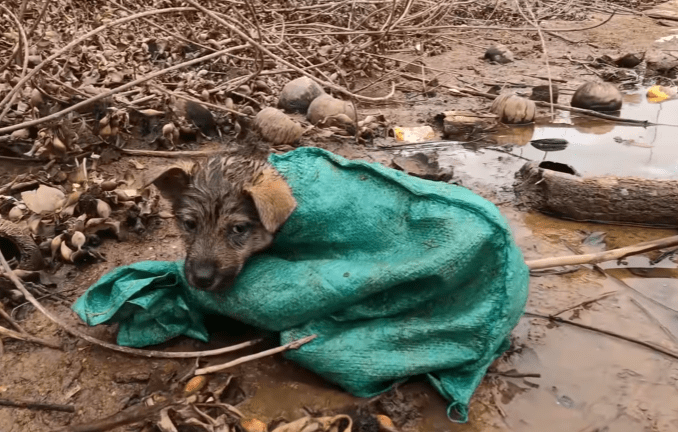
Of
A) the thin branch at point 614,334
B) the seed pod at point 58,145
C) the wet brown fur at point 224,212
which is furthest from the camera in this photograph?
the seed pod at point 58,145

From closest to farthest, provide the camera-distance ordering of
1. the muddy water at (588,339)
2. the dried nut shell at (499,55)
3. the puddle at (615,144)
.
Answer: the muddy water at (588,339)
the puddle at (615,144)
the dried nut shell at (499,55)

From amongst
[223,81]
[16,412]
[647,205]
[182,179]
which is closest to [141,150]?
[223,81]

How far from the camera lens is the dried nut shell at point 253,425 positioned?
2.76m

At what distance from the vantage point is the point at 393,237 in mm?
3018

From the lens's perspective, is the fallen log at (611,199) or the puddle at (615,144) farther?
the puddle at (615,144)

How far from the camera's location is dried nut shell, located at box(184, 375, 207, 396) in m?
2.98

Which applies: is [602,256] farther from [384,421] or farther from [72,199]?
[72,199]

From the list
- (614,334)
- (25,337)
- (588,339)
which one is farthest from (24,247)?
(614,334)

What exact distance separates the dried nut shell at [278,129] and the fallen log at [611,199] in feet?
7.91

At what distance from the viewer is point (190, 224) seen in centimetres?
302

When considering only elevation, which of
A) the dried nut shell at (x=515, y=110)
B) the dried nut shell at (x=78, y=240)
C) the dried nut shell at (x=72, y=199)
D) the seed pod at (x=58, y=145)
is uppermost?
the seed pod at (x=58, y=145)

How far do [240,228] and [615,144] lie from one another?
5.17 meters

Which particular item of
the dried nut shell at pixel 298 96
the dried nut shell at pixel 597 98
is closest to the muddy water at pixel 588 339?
the dried nut shell at pixel 597 98

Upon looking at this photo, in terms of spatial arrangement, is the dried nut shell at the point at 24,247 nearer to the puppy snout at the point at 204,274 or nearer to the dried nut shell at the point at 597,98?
the puppy snout at the point at 204,274
